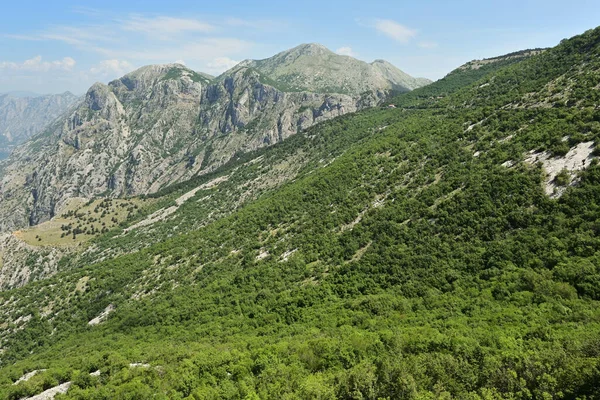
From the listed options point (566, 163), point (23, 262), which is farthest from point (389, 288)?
point (23, 262)

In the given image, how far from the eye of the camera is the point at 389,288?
5422 centimetres

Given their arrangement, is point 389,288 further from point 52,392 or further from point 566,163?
point 52,392

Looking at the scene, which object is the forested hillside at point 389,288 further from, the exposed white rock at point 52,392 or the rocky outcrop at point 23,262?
the rocky outcrop at point 23,262

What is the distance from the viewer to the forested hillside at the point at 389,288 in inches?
1195

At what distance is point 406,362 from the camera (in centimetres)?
3086

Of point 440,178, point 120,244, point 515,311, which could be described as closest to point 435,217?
point 440,178

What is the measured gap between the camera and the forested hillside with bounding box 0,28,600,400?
30.4 metres

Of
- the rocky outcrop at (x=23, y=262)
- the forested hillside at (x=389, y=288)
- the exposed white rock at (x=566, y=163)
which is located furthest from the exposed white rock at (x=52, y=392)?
Answer: the rocky outcrop at (x=23, y=262)

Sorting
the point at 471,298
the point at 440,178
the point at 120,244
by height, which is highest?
the point at 440,178

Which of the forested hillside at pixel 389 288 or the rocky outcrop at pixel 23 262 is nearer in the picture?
the forested hillside at pixel 389 288

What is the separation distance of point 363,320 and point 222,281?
42.9 metres

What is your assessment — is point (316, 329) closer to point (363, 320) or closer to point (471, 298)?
point (363, 320)

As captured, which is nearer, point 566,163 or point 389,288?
point 389,288

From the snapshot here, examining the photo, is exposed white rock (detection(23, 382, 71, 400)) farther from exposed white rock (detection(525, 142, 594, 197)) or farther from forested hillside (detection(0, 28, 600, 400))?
exposed white rock (detection(525, 142, 594, 197))
